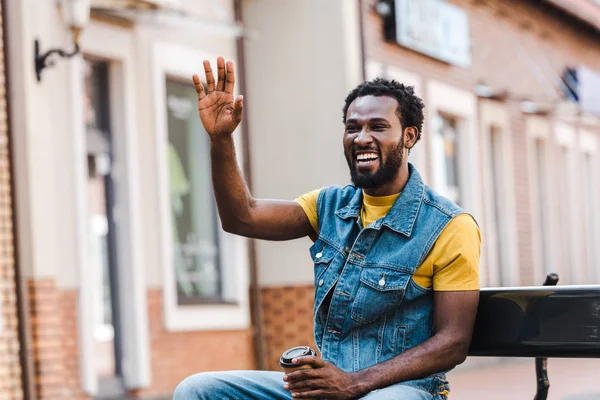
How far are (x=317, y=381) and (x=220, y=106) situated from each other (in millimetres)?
942

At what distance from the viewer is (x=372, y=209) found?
4312 mm

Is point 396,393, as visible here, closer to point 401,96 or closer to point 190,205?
point 401,96

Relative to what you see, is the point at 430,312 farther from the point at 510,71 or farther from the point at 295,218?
the point at 510,71

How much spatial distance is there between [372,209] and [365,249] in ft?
0.58

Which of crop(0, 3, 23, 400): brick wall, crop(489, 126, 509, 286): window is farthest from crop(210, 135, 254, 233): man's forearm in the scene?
crop(489, 126, 509, 286): window

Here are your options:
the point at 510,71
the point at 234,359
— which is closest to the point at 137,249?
the point at 234,359

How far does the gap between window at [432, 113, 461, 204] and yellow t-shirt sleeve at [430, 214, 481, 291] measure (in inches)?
489

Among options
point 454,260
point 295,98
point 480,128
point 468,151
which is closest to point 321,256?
point 454,260

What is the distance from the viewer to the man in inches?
156

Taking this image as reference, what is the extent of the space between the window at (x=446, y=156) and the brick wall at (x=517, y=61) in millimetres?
528

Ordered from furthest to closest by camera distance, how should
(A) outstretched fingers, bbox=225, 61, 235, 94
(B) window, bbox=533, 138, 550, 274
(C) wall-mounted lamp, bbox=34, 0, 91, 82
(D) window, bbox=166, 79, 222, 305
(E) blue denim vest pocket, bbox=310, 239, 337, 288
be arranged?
(B) window, bbox=533, 138, 550, 274, (D) window, bbox=166, 79, 222, 305, (C) wall-mounted lamp, bbox=34, 0, 91, 82, (E) blue denim vest pocket, bbox=310, 239, 337, 288, (A) outstretched fingers, bbox=225, 61, 235, 94

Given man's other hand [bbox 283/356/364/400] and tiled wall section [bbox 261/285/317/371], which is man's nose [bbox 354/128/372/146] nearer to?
man's other hand [bbox 283/356/364/400]

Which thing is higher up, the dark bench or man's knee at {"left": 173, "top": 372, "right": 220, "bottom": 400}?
the dark bench

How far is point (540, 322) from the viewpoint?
4367mm
